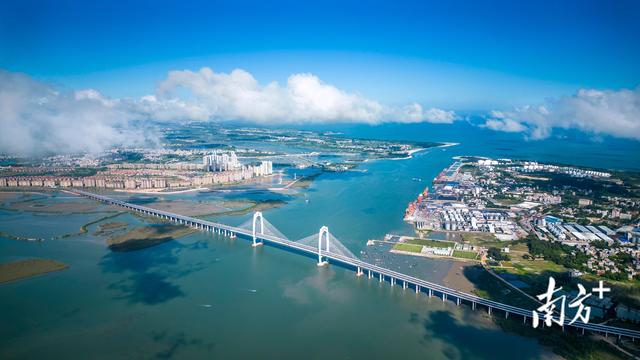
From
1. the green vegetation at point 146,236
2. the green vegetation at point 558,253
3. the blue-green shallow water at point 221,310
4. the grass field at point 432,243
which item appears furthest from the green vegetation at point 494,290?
the green vegetation at point 146,236

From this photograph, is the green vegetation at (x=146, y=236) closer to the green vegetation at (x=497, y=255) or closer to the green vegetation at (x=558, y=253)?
the green vegetation at (x=497, y=255)

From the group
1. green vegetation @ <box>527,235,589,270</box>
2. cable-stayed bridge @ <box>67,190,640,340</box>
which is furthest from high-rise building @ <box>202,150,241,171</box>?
green vegetation @ <box>527,235,589,270</box>

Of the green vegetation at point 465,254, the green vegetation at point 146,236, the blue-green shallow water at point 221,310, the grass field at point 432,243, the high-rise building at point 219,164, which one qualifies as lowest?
the blue-green shallow water at point 221,310

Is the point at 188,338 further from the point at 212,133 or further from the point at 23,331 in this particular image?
the point at 212,133

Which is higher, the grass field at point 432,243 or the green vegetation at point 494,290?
the grass field at point 432,243

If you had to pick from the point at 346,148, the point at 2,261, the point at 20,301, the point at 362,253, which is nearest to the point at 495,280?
the point at 362,253

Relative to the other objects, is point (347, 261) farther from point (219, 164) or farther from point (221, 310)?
point (219, 164)
